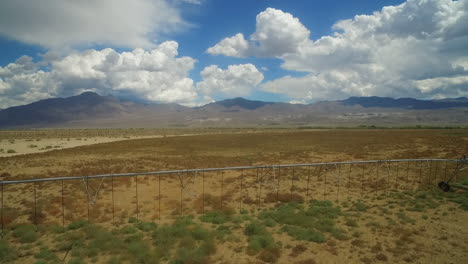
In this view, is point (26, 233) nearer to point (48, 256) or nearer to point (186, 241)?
point (48, 256)

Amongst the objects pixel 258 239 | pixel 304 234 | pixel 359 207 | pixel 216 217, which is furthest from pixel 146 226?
pixel 359 207

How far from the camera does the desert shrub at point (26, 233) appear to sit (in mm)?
13836

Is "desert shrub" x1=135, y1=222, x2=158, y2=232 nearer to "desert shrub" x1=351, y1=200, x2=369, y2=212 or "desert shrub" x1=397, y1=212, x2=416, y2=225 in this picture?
"desert shrub" x1=351, y1=200, x2=369, y2=212

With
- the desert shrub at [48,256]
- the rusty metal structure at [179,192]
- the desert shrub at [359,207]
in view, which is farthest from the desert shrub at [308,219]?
the desert shrub at [48,256]

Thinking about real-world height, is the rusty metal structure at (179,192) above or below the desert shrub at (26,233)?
below

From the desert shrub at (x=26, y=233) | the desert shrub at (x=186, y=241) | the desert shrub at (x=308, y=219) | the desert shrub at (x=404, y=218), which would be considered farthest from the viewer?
the desert shrub at (x=404, y=218)

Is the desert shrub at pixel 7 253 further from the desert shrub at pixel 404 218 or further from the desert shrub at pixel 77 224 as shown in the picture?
the desert shrub at pixel 404 218

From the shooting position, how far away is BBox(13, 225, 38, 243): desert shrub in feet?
45.4

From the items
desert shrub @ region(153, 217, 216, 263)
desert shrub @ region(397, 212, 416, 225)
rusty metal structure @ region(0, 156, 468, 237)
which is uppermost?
desert shrub @ region(397, 212, 416, 225)

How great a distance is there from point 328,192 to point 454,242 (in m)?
11.2

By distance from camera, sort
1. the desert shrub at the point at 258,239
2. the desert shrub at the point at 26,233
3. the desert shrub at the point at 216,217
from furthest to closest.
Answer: the desert shrub at the point at 216,217 → the desert shrub at the point at 26,233 → the desert shrub at the point at 258,239

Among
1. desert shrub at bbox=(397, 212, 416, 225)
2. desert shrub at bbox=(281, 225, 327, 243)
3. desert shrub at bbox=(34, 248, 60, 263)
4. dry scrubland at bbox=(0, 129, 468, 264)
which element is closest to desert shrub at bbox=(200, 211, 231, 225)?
dry scrubland at bbox=(0, 129, 468, 264)

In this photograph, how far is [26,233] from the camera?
46.9ft

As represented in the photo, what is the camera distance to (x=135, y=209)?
64.6ft
